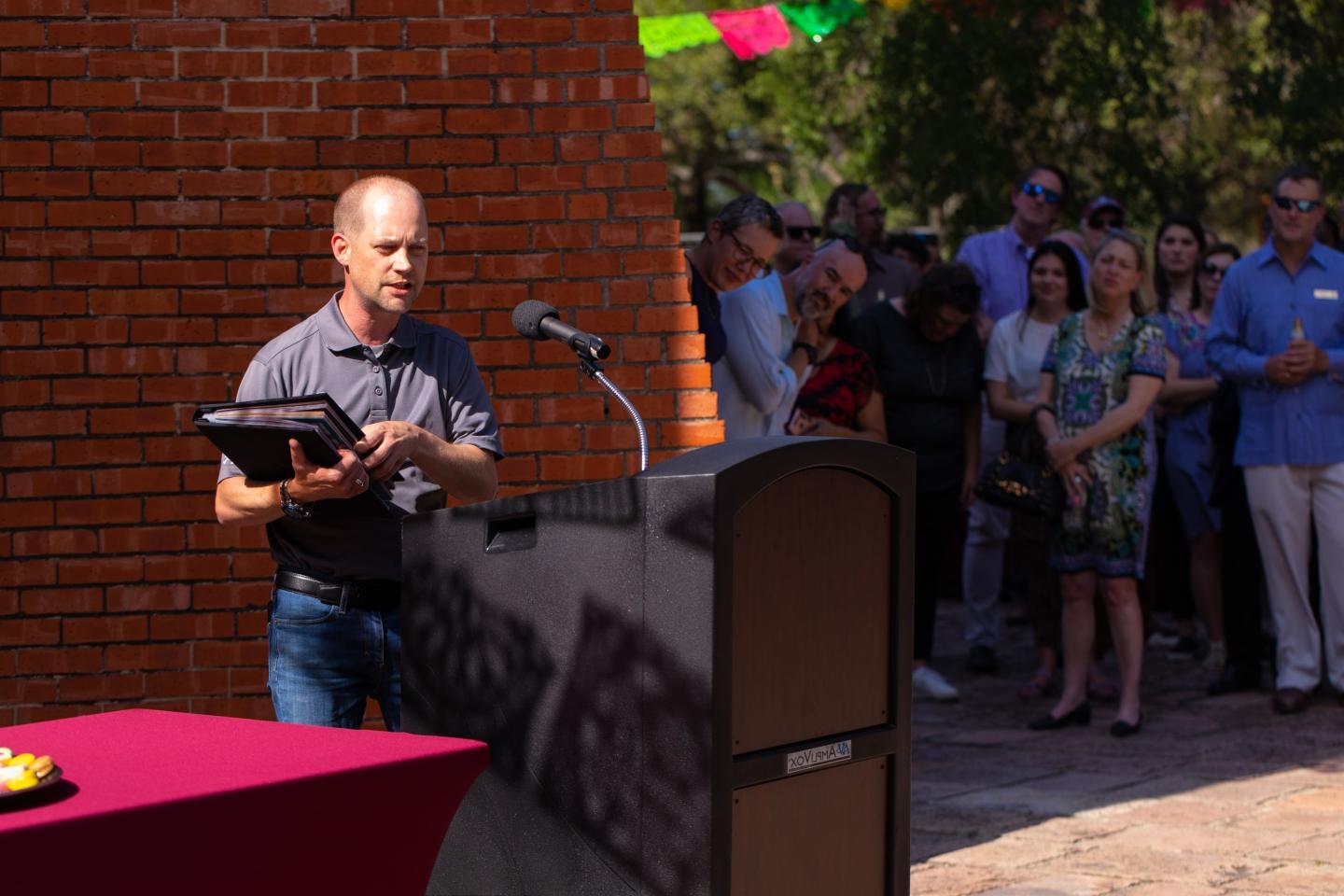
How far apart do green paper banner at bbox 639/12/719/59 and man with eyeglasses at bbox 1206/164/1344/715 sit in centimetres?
596

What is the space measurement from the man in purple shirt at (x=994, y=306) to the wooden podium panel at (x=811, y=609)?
605 cm

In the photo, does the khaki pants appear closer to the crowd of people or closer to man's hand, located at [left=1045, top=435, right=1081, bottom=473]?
the crowd of people

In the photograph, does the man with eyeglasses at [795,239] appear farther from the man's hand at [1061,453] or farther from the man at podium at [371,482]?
the man at podium at [371,482]

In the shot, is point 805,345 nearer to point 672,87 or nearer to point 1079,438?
point 1079,438

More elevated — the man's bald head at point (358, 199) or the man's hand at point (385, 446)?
the man's bald head at point (358, 199)

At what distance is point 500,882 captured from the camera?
3191 mm

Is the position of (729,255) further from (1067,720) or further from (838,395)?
(1067,720)

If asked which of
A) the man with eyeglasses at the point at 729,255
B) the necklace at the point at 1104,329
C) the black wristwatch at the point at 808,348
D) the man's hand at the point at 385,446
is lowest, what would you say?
the man's hand at the point at 385,446

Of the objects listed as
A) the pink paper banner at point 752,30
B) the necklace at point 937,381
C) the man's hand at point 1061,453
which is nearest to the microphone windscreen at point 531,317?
the man's hand at point 1061,453

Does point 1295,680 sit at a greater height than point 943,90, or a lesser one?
lesser

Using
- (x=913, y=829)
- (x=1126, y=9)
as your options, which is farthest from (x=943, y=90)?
(x=913, y=829)

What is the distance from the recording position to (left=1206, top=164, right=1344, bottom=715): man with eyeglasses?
26.4 feet

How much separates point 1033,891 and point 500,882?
2.45 m

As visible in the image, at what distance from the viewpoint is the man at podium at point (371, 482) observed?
378cm
